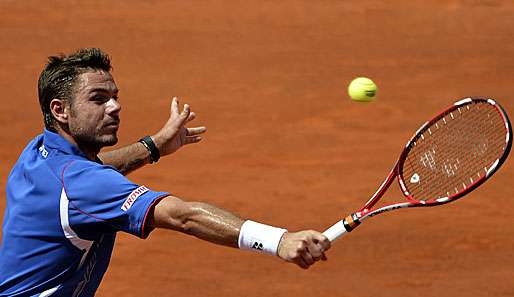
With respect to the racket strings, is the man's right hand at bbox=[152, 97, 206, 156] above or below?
below

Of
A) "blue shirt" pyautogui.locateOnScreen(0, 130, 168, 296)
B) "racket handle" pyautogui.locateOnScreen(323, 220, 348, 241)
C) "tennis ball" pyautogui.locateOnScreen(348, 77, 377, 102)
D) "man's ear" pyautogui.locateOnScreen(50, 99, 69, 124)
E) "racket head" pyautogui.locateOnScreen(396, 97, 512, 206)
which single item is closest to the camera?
"blue shirt" pyautogui.locateOnScreen(0, 130, 168, 296)

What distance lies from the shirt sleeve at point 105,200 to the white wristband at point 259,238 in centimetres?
44

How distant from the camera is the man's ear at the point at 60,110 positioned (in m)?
5.31

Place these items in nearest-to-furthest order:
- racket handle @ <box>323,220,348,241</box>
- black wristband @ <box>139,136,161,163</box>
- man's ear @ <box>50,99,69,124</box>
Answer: racket handle @ <box>323,220,348,241</box>, man's ear @ <box>50,99,69,124</box>, black wristband @ <box>139,136,161,163</box>

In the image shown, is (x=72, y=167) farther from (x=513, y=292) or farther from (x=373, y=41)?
(x=373, y=41)

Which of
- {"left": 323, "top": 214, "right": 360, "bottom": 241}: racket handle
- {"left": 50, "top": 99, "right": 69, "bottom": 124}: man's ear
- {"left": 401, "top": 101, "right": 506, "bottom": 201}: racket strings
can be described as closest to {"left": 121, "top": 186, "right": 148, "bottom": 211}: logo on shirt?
{"left": 50, "top": 99, "right": 69, "bottom": 124}: man's ear

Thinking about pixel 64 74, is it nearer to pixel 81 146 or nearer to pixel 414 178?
pixel 81 146

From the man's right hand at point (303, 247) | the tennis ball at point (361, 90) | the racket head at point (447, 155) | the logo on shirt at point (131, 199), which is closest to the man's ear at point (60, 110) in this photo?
the logo on shirt at point (131, 199)

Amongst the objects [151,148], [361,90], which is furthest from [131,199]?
[361,90]

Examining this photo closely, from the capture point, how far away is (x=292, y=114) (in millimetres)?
12266

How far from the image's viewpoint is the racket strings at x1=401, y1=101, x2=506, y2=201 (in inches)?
268

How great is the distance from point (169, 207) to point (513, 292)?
5.22 m

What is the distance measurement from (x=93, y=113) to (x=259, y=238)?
1166 millimetres

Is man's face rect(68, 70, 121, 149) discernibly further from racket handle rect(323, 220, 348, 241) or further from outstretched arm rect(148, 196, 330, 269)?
racket handle rect(323, 220, 348, 241)
